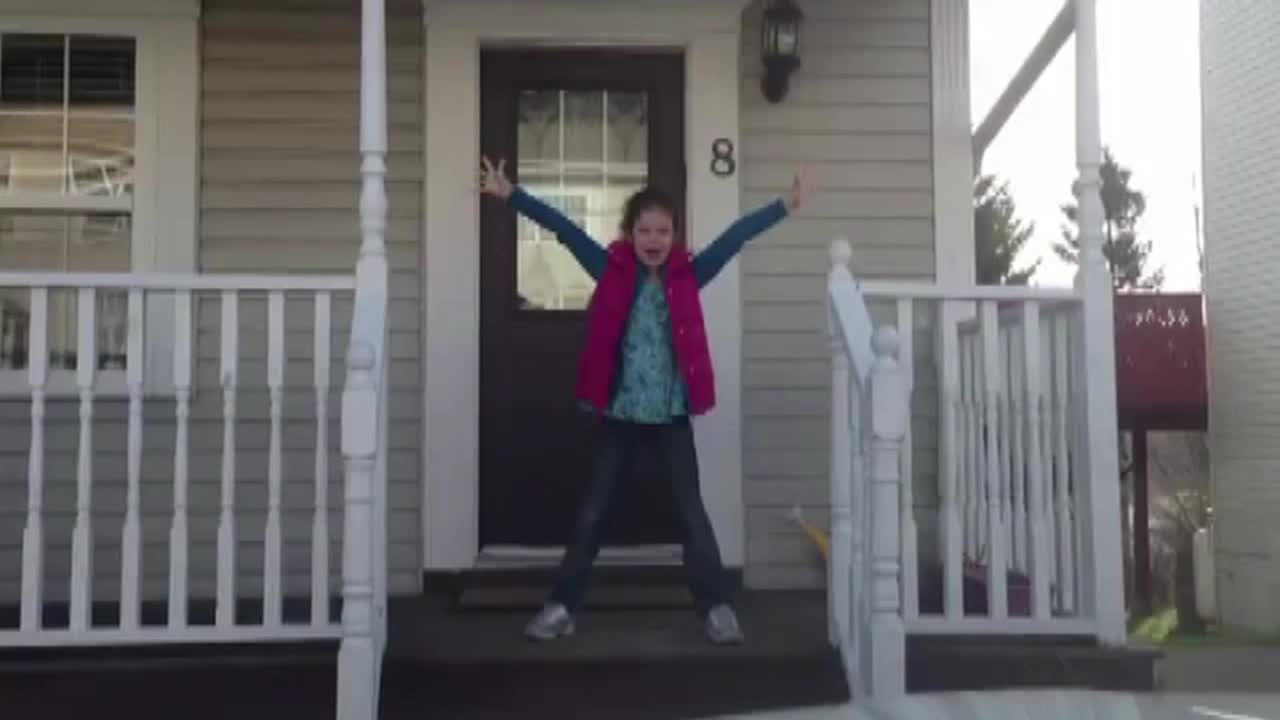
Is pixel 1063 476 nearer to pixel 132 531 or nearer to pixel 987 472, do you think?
pixel 987 472

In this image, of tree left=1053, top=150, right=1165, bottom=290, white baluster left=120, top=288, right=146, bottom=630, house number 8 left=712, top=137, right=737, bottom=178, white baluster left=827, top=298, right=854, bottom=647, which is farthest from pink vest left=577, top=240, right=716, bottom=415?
tree left=1053, top=150, right=1165, bottom=290

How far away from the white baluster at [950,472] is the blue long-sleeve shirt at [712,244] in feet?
2.16

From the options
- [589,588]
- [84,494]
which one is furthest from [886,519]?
[84,494]

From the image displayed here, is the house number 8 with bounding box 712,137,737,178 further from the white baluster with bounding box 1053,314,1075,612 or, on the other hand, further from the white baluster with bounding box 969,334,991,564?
the white baluster with bounding box 1053,314,1075,612

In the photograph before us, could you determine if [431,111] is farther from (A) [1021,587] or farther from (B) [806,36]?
(A) [1021,587]

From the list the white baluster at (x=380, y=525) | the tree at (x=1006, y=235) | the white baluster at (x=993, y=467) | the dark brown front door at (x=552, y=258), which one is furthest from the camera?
the tree at (x=1006, y=235)

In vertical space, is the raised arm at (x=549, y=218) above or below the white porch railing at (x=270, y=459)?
above

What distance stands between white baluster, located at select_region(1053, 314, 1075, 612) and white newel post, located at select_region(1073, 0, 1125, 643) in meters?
0.04

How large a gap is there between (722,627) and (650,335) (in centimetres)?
97

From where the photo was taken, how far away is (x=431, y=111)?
21.6ft

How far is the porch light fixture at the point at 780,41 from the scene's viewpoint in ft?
21.7

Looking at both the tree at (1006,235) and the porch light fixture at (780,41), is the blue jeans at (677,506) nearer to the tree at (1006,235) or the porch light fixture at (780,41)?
the porch light fixture at (780,41)

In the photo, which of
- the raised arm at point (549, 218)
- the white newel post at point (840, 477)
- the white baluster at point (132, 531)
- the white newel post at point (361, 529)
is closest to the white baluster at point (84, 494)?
the white baluster at point (132, 531)

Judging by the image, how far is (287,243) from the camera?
6633mm
